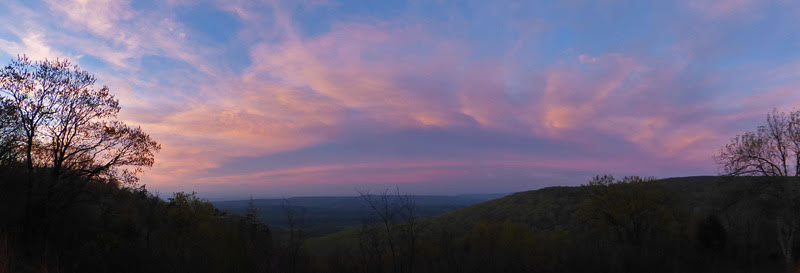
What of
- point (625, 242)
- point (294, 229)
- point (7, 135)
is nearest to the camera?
point (294, 229)

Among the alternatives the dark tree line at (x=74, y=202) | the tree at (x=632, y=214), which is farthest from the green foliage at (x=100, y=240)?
the tree at (x=632, y=214)

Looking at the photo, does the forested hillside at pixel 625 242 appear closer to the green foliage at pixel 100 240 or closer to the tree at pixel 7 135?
the green foliage at pixel 100 240

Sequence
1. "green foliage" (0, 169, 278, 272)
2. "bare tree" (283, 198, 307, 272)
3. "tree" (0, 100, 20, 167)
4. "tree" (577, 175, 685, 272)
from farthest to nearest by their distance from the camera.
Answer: "tree" (577, 175, 685, 272) < "tree" (0, 100, 20, 167) < "bare tree" (283, 198, 307, 272) < "green foliage" (0, 169, 278, 272)

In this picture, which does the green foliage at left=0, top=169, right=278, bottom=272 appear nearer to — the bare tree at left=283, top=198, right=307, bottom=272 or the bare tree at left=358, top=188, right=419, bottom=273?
→ the bare tree at left=283, top=198, right=307, bottom=272

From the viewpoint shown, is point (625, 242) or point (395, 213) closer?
point (395, 213)

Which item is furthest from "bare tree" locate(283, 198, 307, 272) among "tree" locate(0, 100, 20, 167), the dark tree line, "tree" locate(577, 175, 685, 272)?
"tree" locate(577, 175, 685, 272)

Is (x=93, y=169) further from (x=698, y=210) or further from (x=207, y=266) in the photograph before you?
(x=698, y=210)

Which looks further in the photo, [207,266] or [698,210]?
[698,210]

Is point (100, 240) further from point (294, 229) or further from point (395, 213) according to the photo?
point (395, 213)

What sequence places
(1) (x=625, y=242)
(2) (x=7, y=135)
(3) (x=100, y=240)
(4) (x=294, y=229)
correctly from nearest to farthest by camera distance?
(4) (x=294, y=229), (3) (x=100, y=240), (2) (x=7, y=135), (1) (x=625, y=242)

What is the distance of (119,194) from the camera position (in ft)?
91.9

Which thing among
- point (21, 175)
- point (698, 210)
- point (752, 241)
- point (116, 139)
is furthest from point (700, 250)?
point (21, 175)

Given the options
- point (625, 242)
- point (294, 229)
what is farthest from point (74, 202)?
point (625, 242)

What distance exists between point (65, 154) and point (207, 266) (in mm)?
18157
